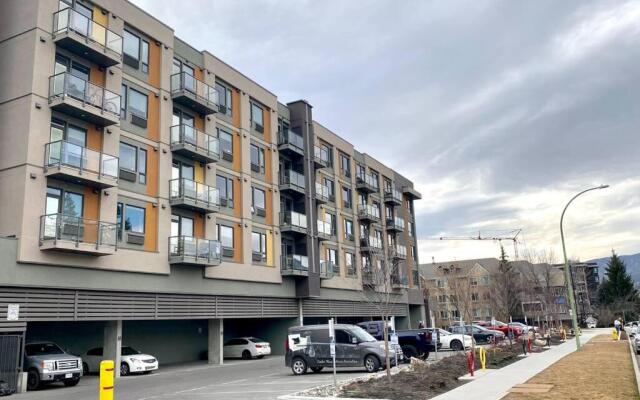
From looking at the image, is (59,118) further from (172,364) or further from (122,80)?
(172,364)

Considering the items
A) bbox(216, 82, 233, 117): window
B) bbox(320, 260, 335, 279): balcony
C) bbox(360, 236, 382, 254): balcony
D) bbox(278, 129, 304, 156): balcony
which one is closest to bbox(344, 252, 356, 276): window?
bbox(360, 236, 382, 254): balcony

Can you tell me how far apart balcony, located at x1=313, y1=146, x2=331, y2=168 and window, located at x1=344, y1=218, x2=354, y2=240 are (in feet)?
19.6

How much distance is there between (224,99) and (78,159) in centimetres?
1294

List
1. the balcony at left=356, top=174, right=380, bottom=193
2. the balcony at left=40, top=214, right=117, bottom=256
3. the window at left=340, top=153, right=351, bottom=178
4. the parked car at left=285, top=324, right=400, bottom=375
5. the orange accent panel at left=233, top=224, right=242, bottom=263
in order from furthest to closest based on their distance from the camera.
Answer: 1. the balcony at left=356, top=174, right=380, bottom=193
2. the window at left=340, top=153, right=351, bottom=178
3. the orange accent panel at left=233, top=224, right=242, bottom=263
4. the parked car at left=285, top=324, right=400, bottom=375
5. the balcony at left=40, top=214, right=117, bottom=256

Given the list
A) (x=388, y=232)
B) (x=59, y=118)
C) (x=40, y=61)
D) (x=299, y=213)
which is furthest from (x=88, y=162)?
(x=388, y=232)

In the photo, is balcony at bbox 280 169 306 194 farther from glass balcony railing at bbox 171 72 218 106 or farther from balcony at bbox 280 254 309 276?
glass balcony railing at bbox 171 72 218 106

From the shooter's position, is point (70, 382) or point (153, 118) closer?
point (70, 382)

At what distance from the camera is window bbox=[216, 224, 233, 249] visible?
1229 inches

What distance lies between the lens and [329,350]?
2208 cm

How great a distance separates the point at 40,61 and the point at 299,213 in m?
20.4

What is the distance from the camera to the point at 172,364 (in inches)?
1229

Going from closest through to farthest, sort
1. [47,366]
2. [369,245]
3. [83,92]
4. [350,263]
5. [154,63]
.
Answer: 1. [47,366]
2. [83,92]
3. [154,63]
4. [350,263]
5. [369,245]

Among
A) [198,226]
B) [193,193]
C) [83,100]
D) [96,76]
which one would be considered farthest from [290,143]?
[83,100]

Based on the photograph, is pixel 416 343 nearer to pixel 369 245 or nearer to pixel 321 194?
pixel 321 194
